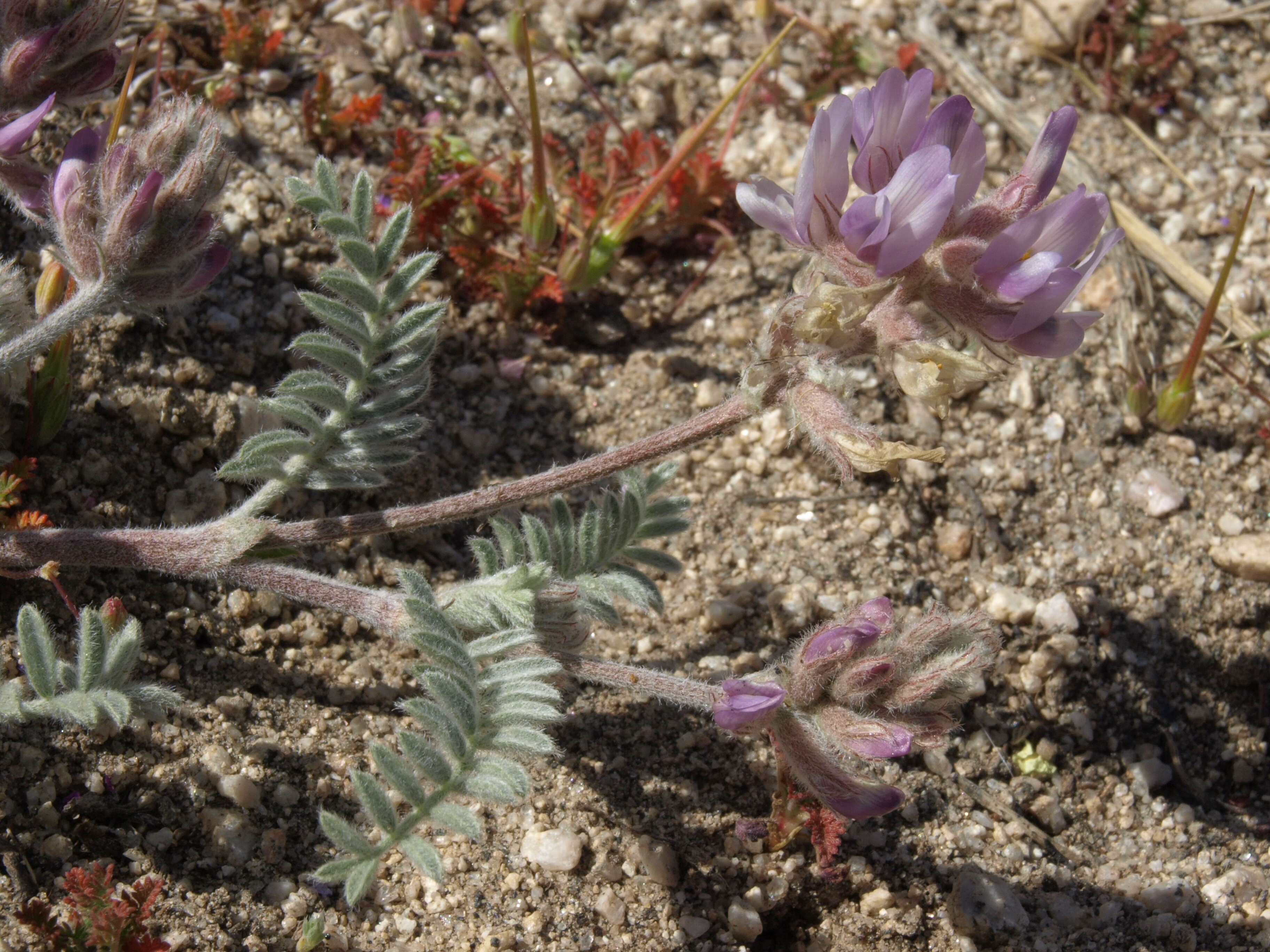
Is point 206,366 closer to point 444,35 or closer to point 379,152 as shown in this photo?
point 379,152

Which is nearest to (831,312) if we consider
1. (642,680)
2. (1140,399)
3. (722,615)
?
(642,680)

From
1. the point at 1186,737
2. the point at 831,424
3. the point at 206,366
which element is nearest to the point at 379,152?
the point at 206,366

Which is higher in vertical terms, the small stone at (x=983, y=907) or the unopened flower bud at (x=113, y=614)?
the unopened flower bud at (x=113, y=614)

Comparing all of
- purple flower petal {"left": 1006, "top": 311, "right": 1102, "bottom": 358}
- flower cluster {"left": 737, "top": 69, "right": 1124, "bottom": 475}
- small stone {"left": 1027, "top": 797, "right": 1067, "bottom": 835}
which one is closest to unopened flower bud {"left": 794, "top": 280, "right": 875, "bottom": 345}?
flower cluster {"left": 737, "top": 69, "right": 1124, "bottom": 475}

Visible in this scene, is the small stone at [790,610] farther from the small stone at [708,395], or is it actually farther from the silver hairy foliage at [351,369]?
the silver hairy foliage at [351,369]

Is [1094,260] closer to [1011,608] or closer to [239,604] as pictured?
[1011,608]

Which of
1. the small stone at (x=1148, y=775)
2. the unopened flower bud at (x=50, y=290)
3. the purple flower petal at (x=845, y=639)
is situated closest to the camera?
the purple flower petal at (x=845, y=639)

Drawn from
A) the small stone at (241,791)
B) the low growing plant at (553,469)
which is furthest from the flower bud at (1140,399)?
the small stone at (241,791)
